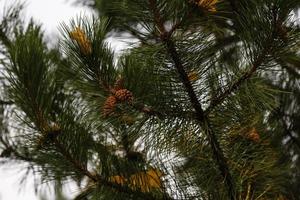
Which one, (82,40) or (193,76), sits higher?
(82,40)

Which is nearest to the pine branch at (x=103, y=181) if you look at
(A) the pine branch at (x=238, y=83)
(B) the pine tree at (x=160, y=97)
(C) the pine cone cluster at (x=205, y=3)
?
(B) the pine tree at (x=160, y=97)

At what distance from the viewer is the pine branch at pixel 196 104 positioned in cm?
155

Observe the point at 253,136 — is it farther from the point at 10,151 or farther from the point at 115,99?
the point at 10,151

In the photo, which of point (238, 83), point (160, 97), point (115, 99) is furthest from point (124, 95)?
point (238, 83)

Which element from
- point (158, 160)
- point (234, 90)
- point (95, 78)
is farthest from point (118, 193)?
point (234, 90)

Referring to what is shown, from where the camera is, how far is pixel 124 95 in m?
1.65

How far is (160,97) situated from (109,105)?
0.57 feet

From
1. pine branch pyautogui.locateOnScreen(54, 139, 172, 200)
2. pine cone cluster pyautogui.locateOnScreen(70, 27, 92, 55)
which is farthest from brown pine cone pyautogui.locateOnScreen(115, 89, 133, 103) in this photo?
pine branch pyautogui.locateOnScreen(54, 139, 172, 200)

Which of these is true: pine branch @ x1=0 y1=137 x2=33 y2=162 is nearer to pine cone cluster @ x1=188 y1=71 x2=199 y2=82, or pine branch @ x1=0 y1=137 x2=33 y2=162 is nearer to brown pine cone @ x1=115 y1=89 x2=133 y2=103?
brown pine cone @ x1=115 y1=89 x2=133 y2=103

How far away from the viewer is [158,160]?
202cm

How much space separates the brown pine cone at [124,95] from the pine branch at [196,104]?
175 millimetres

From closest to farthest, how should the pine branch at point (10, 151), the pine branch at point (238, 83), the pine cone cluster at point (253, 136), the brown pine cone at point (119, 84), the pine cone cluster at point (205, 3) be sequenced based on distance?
1. the pine cone cluster at point (205, 3)
2. the pine branch at point (238, 83)
3. the brown pine cone at point (119, 84)
4. the pine cone cluster at point (253, 136)
5. the pine branch at point (10, 151)

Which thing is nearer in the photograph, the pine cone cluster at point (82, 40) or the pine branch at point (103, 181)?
the pine cone cluster at point (82, 40)

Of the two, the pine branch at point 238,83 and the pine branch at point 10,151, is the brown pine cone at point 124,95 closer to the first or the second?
the pine branch at point 238,83
